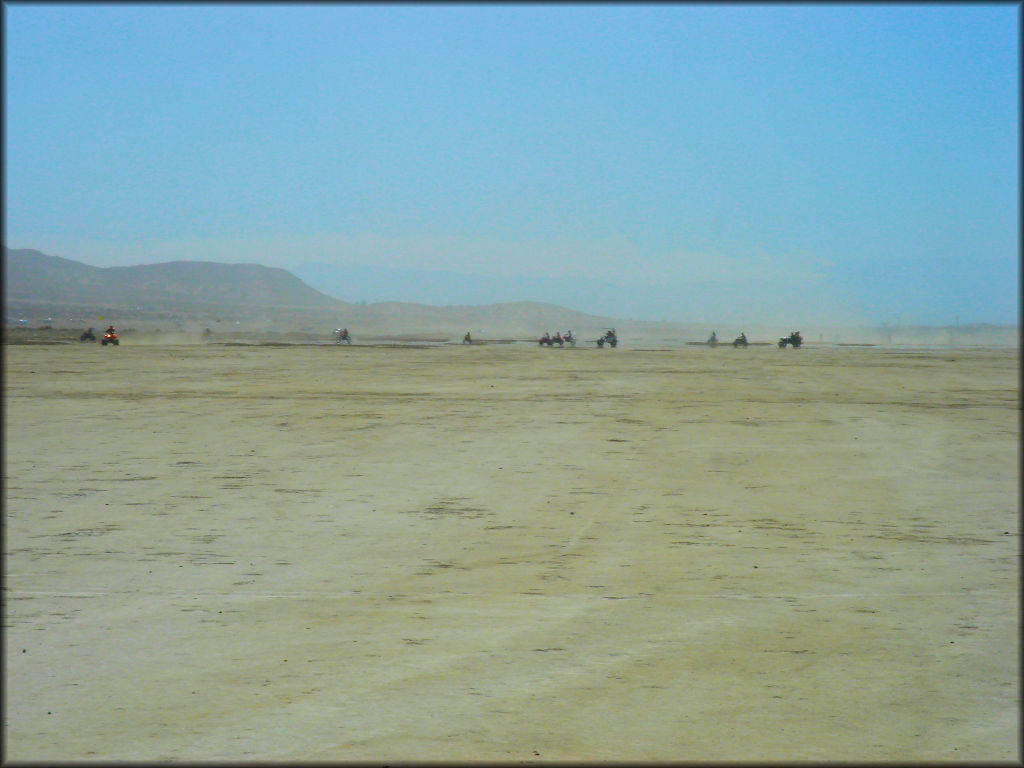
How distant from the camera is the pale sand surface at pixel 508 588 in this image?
6.12 meters

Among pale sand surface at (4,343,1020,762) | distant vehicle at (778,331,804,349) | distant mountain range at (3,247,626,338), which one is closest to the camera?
pale sand surface at (4,343,1020,762)

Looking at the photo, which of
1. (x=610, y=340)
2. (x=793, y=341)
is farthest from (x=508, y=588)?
(x=793, y=341)

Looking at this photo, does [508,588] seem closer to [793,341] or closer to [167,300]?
[793,341]

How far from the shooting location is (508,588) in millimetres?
8945

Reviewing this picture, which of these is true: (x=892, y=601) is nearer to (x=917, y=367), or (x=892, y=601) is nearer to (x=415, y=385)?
(x=415, y=385)

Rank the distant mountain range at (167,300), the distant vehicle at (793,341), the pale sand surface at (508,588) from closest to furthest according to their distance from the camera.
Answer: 1. the pale sand surface at (508,588)
2. the distant vehicle at (793,341)
3. the distant mountain range at (167,300)

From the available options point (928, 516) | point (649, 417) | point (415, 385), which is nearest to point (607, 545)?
point (928, 516)

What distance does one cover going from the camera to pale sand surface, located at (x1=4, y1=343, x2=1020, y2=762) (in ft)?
20.1

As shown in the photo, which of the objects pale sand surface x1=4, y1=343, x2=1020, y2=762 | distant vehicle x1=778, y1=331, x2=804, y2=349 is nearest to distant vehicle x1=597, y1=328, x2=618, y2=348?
distant vehicle x1=778, y1=331, x2=804, y2=349

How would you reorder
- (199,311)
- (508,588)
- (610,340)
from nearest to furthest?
(508,588), (610,340), (199,311)

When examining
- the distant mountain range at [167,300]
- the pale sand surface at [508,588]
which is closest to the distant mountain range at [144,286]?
the distant mountain range at [167,300]

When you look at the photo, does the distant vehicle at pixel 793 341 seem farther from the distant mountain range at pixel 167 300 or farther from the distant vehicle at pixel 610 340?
the distant mountain range at pixel 167 300

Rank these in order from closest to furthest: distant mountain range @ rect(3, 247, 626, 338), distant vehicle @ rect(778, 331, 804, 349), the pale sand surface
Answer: the pale sand surface < distant vehicle @ rect(778, 331, 804, 349) < distant mountain range @ rect(3, 247, 626, 338)

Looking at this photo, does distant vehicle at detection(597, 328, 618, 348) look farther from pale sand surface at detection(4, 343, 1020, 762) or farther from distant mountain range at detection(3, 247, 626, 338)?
pale sand surface at detection(4, 343, 1020, 762)
